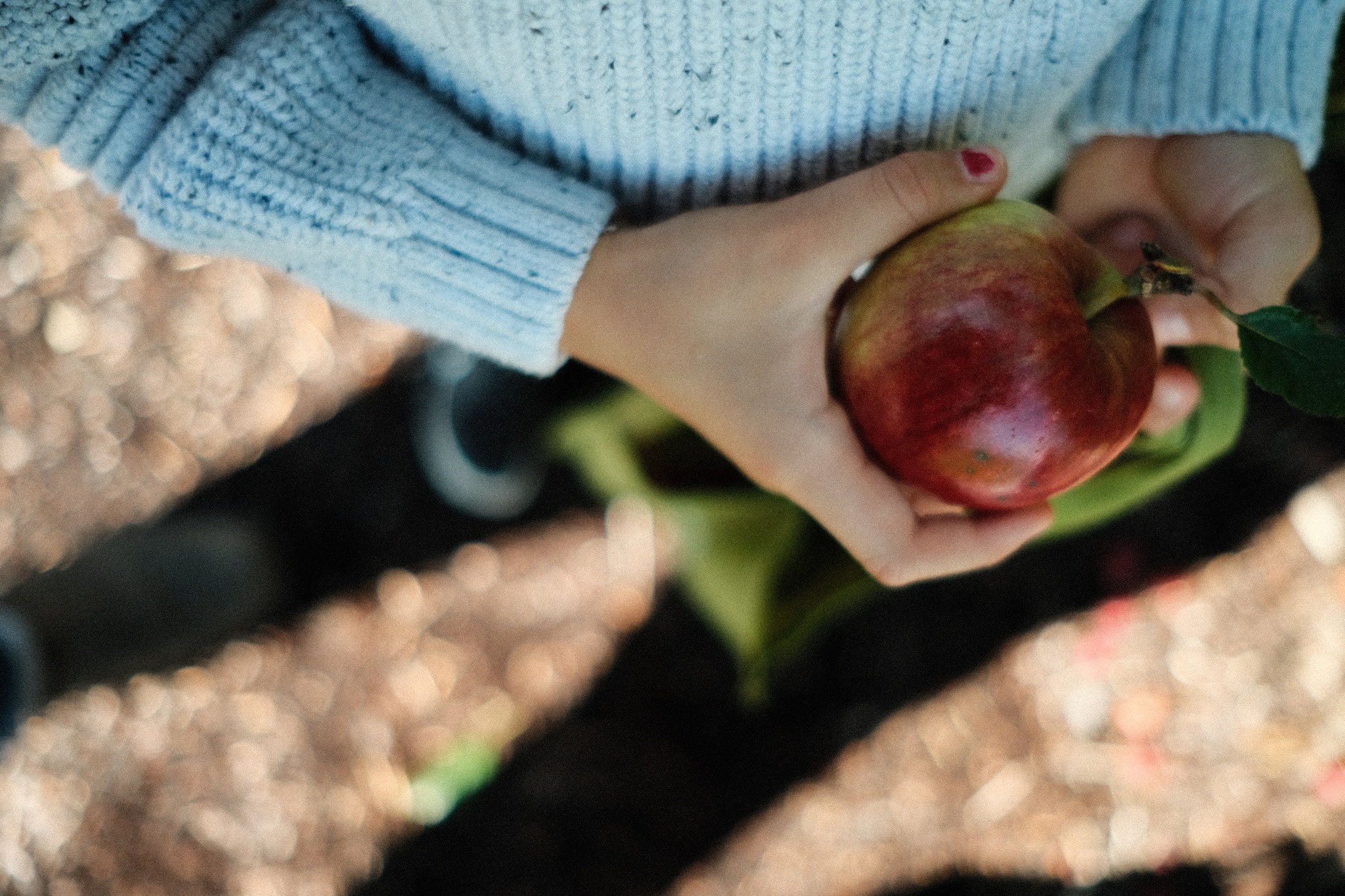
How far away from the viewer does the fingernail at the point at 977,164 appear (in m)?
0.67

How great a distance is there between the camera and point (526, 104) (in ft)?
2.31

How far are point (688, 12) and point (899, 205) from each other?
0.72ft

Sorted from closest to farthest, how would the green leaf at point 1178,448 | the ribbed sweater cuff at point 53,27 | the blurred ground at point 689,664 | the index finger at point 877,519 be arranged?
the ribbed sweater cuff at point 53,27 → the index finger at point 877,519 → the green leaf at point 1178,448 → the blurred ground at point 689,664

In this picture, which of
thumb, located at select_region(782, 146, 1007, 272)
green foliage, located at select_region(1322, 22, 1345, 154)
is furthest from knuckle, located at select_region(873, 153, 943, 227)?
green foliage, located at select_region(1322, 22, 1345, 154)

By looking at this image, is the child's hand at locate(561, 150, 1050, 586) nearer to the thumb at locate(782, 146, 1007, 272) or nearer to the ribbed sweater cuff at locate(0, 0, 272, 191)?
the thumb at locate(782, 146, 1007, 272)

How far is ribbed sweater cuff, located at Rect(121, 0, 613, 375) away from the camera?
0.66 meters

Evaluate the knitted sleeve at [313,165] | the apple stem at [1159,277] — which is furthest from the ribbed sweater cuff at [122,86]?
the apple stem at [1159,277]

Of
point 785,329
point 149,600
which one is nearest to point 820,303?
point 785,329

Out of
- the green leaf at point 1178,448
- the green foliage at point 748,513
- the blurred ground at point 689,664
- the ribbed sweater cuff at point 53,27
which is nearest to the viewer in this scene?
the ribbed sweater cuff at point 53,27

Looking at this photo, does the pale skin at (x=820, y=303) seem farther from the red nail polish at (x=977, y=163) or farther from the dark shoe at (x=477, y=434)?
the dark shoe at (x=477, y=434)

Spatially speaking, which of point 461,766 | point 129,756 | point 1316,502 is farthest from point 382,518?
point 1316,502

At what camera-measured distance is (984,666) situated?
1447 mm

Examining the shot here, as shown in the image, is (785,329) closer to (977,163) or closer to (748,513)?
(977,163)

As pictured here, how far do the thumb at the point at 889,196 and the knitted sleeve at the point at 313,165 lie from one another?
0.19m
